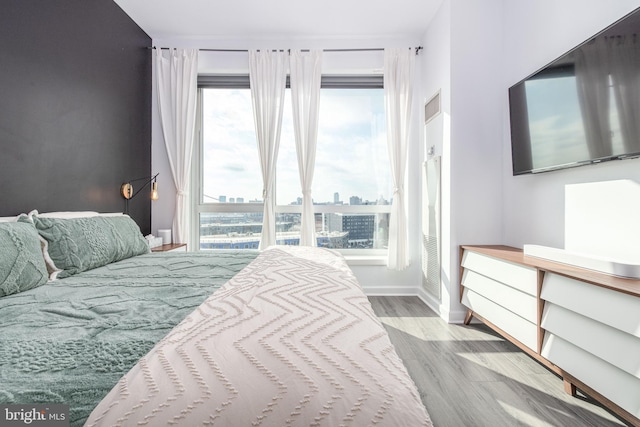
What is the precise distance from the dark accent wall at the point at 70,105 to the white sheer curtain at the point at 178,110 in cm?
20

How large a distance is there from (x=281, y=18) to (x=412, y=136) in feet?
6.05

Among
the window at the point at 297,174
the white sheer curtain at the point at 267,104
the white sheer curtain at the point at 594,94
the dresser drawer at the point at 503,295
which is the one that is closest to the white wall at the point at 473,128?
the dresser drawer at the point at 503,295

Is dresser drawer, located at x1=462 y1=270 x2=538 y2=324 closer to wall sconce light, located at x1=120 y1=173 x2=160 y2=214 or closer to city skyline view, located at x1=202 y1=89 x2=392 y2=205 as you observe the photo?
city skyline view, located at x1=202 y1=89 x2=392 y2=205

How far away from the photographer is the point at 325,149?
3787 millimetres

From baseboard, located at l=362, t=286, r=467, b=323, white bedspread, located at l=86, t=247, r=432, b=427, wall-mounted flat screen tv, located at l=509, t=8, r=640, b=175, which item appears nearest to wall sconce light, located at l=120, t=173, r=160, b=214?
baseboard, located at l=362, t=286, r=467, b=323

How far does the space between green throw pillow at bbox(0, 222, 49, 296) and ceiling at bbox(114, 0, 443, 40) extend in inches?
101

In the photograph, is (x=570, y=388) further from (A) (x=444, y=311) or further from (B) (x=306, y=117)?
(B) (x=306, y=117)

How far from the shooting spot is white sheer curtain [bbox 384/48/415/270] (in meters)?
3.48

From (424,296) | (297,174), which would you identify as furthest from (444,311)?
(297,174)

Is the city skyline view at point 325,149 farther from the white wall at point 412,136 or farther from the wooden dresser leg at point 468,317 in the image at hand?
the wooden dresser leg at point 468,317

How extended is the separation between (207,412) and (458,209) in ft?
8.77

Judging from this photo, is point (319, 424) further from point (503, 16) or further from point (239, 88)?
point (239, 88)

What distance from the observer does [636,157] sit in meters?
1.54

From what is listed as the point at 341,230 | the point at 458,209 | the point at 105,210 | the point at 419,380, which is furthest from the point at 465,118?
the point at 105,210
